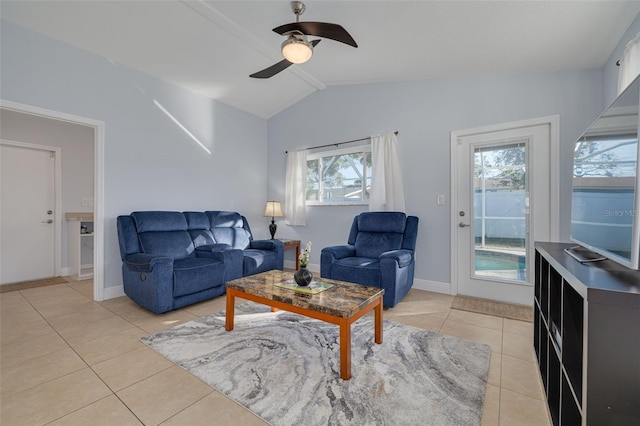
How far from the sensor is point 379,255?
3469mm

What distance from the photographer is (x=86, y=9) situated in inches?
101

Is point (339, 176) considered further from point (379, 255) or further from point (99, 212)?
point (99, 212)

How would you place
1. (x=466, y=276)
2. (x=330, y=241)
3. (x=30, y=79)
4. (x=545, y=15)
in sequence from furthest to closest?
1. (x=330, y=241)
2. (x=466, y=276)
3. (x=30, y=79)
4. (x=545, y=15)

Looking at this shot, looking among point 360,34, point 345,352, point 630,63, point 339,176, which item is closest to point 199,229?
point 339,176

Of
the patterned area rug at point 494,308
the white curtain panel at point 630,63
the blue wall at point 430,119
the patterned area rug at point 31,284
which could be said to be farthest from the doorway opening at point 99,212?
the white curtain panel at point 630,63

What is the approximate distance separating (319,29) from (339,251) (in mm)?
2247

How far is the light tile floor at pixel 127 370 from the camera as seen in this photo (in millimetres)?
1438

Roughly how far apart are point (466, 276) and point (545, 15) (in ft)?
8.54

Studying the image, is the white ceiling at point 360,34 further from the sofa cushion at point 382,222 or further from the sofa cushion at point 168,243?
the sofa cushion at point 168,243

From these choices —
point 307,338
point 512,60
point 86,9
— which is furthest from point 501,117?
point 86,9

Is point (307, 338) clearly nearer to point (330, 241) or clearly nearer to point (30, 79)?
point (330, 241)

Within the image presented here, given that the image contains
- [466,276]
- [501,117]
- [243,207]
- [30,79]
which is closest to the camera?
[30,79]

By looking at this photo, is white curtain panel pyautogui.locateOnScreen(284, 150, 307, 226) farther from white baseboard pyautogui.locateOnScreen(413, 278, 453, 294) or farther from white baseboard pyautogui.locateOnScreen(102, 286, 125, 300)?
white baseboard pyautogui.locateOnScreen(102, 286, 125, 300)

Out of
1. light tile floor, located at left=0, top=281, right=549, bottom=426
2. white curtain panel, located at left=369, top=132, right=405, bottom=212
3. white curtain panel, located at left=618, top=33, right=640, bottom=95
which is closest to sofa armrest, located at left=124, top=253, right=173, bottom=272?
light tile floor, located at left=0, top=281, right=549, bottom=426
